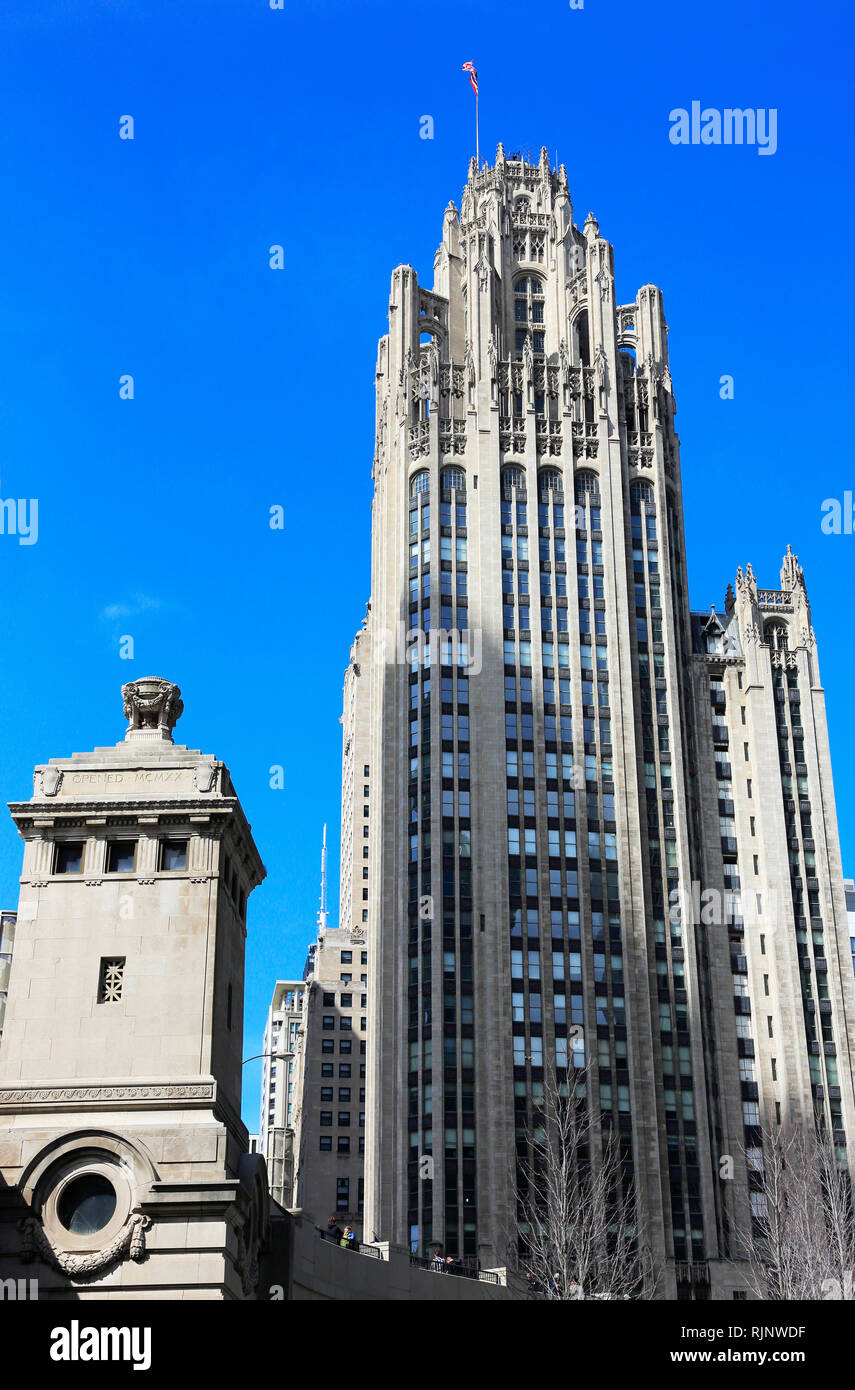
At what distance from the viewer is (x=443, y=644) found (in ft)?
402

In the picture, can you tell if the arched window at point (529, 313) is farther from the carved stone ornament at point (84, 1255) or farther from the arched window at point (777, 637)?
the carved stone ornament at point (84, 1255)

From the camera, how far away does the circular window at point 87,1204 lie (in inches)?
1786

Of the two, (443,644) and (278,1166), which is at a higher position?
(443,644)

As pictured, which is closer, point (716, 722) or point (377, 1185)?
point (377, 1185)

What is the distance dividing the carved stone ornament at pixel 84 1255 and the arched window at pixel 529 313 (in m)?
101

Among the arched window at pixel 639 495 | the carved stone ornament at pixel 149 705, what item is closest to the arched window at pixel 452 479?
the arched window at pixel 639 495

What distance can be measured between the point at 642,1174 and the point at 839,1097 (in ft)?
63.7

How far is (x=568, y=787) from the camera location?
119 m

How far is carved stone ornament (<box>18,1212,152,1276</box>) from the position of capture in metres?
44.3

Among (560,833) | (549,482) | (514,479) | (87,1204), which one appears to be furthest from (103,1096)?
(549,482)

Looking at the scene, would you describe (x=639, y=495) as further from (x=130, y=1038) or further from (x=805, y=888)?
(x=130, y=1038)
